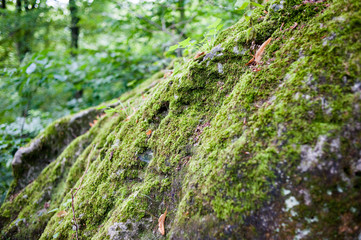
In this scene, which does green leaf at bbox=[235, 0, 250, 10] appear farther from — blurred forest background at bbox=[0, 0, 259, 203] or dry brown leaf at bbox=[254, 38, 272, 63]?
blurred forest background at bbox=[0, 0, 259, 203]

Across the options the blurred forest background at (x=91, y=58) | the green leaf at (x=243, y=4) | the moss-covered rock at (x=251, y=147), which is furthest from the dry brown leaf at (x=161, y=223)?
the blurred forest background at (x=91, y=58)

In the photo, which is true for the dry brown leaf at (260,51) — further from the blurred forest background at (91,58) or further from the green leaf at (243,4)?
the blurred forest background at (91,58)

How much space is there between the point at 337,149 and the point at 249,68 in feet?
3.87

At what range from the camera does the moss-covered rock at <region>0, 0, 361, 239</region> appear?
1.32 m

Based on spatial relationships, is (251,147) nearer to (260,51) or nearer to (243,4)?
(260,51)

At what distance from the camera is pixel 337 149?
131 centimetres

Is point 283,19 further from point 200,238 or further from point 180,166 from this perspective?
point 200,238

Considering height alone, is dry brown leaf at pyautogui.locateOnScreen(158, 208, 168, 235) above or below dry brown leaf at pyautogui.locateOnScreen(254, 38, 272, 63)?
below

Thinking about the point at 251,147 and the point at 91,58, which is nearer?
the point at 251,147

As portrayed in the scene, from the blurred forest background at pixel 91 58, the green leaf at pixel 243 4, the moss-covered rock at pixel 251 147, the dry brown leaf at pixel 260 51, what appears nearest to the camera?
the moss-covered rock at pixel 251 147

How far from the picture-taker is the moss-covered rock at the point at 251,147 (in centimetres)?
132

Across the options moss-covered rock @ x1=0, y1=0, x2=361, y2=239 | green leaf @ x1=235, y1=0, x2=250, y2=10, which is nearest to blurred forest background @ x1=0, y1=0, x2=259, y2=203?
moss-covered rock @ x1=0, y1=0, x2=361, y2=239

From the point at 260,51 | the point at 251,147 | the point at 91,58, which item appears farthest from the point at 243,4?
the point at 91,58

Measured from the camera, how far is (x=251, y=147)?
5.32 feet
